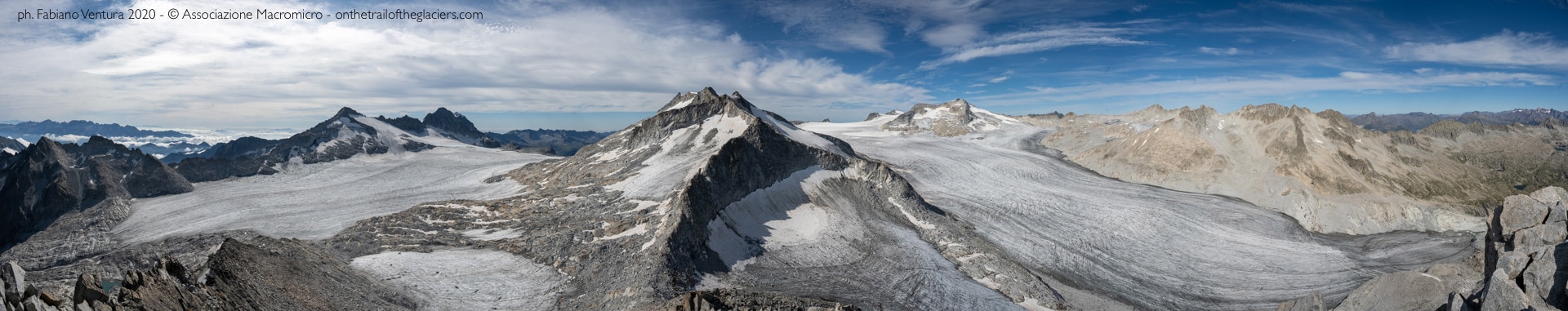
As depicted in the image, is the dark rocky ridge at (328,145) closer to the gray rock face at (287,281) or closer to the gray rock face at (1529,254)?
the gray rock face at (287,281)

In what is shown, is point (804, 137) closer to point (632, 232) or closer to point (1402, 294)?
point (632, 232)

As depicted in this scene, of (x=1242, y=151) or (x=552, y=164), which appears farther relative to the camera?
(x=1242, y=151)

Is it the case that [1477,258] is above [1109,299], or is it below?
above

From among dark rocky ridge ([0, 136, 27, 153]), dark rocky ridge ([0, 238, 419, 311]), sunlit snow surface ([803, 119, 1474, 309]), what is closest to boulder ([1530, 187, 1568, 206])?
sunlit snow surface ([803, 119, 1474, 309])

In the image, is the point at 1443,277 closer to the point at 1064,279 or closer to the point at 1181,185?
the point at 1064,279

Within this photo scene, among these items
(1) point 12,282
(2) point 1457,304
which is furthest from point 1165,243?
(1) point 12,282

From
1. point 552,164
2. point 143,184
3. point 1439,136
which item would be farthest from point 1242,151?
point 143,184

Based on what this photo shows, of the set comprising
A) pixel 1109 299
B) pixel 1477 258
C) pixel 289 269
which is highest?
pixel 1477 258

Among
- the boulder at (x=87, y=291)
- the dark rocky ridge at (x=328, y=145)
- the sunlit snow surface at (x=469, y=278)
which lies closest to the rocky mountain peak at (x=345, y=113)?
the dark rocky ridge at (x=328, y=145)

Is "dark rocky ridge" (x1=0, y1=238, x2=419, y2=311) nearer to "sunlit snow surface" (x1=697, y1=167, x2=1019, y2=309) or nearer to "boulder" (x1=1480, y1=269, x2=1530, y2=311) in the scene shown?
"sunlit snow surface" (x1=697, y1=167, x2=1019, y2=309)
